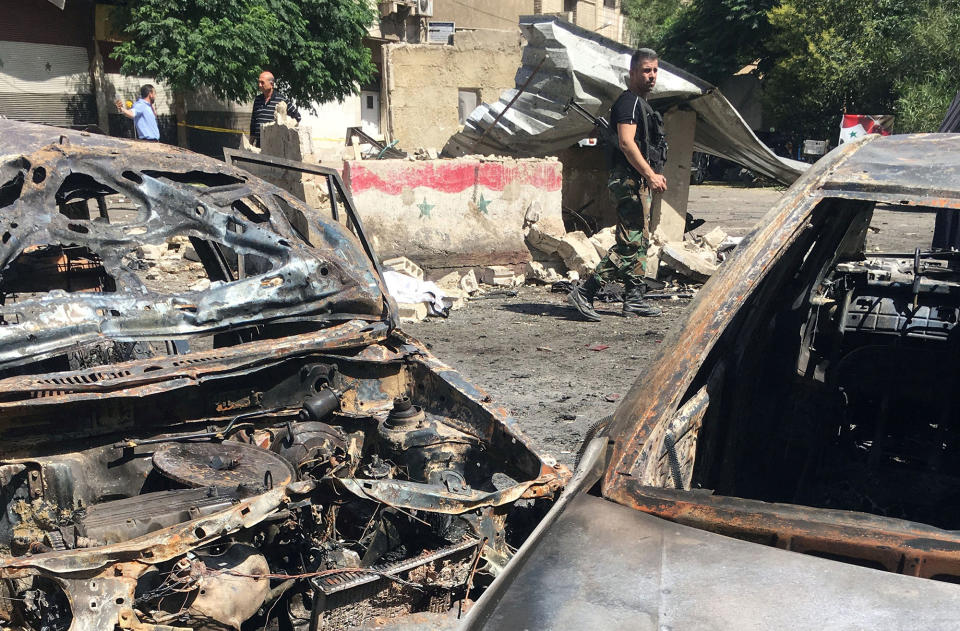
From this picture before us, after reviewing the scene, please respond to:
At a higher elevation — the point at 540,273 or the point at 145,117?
the point at 145,117

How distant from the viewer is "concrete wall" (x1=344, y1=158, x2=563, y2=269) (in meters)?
8.62

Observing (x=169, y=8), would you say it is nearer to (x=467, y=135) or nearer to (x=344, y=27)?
(x=344, y=27)

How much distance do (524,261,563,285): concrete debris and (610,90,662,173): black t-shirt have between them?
2.14 m

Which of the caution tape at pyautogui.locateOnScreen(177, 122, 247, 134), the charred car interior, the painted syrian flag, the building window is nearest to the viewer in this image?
the charred car interior

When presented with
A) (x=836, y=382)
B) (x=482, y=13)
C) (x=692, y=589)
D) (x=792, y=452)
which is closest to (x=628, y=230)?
(x=836, y=382)

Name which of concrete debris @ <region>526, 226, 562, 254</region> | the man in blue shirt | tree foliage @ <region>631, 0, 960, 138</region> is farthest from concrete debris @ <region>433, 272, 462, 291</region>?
tree foliage @ <region>631, 0, 960, 138</region>

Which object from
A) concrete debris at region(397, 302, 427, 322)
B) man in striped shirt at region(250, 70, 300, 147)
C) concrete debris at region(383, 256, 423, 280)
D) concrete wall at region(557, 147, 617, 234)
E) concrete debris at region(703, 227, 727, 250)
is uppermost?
man in striped shirt at region(250, 70, 300, 147)

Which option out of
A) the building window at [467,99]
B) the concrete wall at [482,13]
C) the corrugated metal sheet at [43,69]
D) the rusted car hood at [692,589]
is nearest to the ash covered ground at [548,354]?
the rusted car hood at [692,589]

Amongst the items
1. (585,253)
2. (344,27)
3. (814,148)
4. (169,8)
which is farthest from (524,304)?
(814,148)

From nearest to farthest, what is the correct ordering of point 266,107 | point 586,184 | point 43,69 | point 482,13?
point 266,107
point 586,184
point 43,69
point 482,13

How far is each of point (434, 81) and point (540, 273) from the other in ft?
40.4

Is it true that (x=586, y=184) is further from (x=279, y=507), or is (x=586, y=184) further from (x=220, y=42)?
(x=279, y=507)

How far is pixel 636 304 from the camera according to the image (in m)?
7.65

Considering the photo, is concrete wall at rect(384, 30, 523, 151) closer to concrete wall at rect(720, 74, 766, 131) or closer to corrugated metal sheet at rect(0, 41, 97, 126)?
corrugated metal sheet at rect(0, 41, 97, 126)
